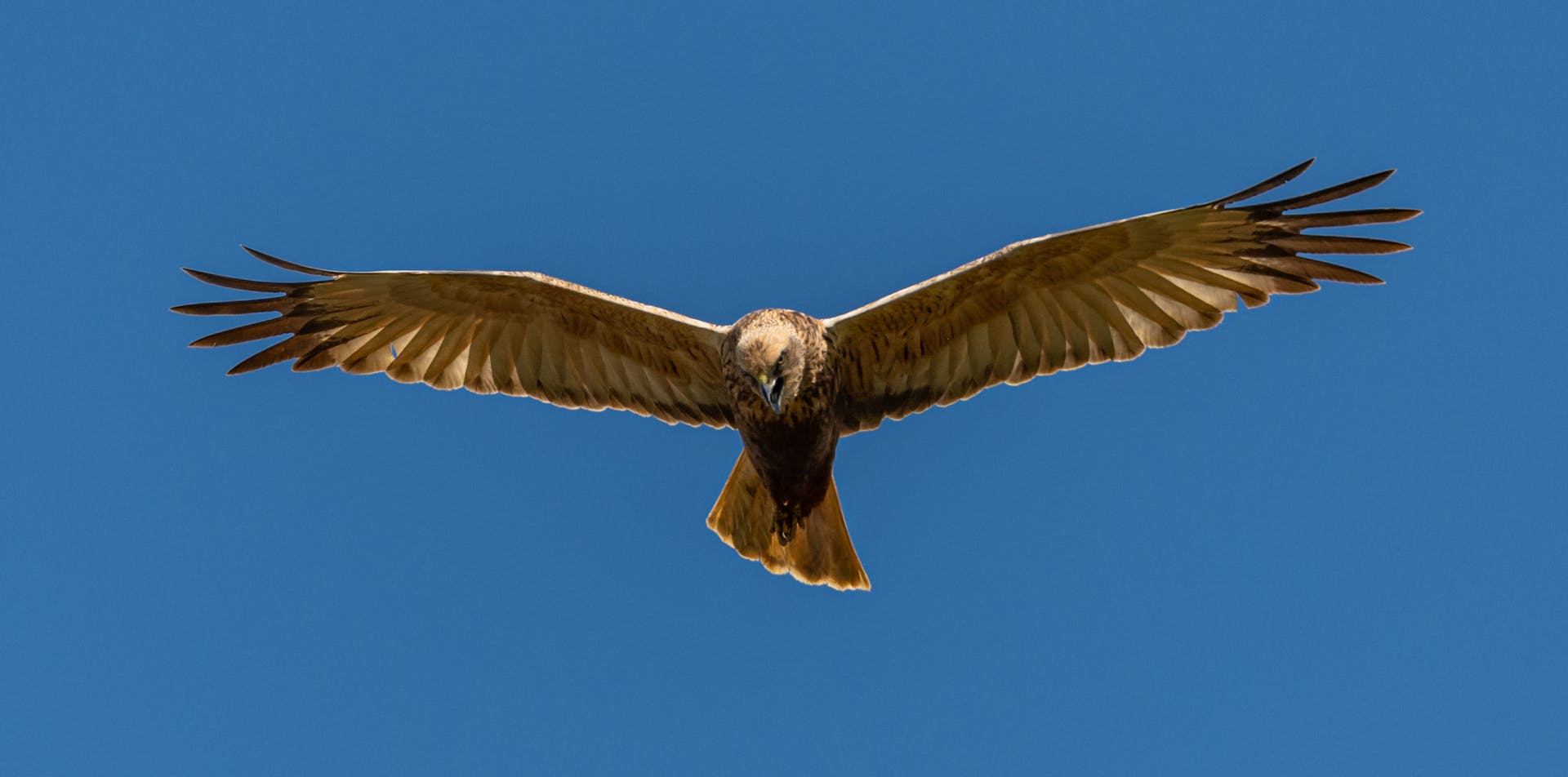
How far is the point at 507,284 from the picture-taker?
1020cm

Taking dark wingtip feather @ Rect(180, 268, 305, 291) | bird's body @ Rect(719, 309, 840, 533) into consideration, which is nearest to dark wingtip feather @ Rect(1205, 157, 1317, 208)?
bird's body @ Rect(719, 309, 840, 533)

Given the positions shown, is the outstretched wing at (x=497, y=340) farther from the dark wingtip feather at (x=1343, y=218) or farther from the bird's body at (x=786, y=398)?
the dark wingtip feather at (x=1343, y=218)

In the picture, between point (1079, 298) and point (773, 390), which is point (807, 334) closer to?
point (773, 390)

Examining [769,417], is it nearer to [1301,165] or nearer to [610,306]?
[610,306]

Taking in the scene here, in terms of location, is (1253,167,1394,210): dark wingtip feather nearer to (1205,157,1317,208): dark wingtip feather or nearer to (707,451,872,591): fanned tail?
(1205,157,1317,208): dark wingtip feather

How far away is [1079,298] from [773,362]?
83.3 inches

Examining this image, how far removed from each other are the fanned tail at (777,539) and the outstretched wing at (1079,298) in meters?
0.69

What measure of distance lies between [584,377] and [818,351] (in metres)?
2.04

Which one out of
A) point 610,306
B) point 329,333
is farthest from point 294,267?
point 610,306

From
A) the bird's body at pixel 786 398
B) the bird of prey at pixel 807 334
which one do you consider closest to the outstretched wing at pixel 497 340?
the bird of prey at pixel 807 334

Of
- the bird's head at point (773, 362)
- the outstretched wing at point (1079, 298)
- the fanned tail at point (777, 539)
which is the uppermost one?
the outstretched wing at point (1079, 298)

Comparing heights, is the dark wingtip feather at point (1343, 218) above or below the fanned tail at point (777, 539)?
above

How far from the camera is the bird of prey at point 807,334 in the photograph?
371 inches

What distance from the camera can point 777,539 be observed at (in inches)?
422
